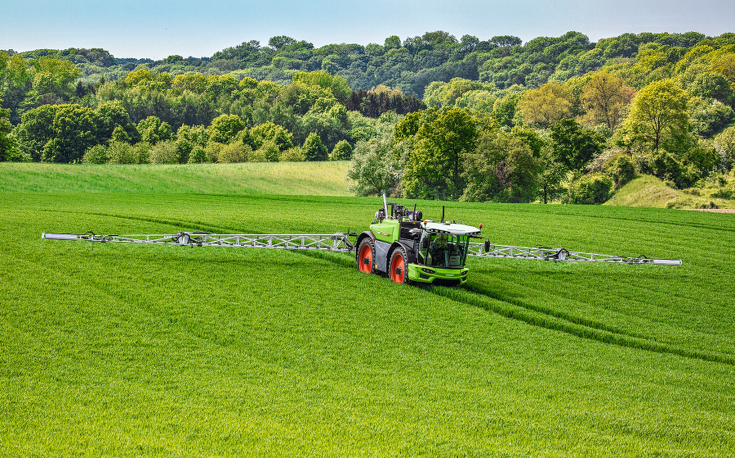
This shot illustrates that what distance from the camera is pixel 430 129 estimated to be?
71875mm

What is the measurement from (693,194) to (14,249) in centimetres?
6681

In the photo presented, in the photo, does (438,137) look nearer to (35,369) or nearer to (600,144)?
(600,144)

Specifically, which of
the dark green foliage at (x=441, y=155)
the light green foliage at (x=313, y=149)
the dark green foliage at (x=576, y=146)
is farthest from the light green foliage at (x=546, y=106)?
the dark green foliage at (x=441, y=155)

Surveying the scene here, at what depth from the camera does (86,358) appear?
1250 cm

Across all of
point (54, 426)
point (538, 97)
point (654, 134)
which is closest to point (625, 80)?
point (538, 97)

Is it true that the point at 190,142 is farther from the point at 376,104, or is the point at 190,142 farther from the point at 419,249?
the point at 419,249

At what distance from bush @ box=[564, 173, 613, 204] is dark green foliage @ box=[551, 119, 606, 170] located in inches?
199

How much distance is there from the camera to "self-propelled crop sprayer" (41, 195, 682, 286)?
18859mm

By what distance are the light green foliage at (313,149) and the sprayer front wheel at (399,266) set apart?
302 ft

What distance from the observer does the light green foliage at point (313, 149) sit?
111 meters

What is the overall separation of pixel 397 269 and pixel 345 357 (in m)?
7.38

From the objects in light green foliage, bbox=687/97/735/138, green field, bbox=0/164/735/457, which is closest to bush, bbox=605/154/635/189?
light green foliage, bbox=687/97/735/138

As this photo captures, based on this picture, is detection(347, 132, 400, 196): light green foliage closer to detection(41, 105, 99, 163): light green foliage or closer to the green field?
detection(41, 105, 99, 163): light green foliage

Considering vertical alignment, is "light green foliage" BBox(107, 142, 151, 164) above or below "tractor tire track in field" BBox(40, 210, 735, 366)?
Answer: above
